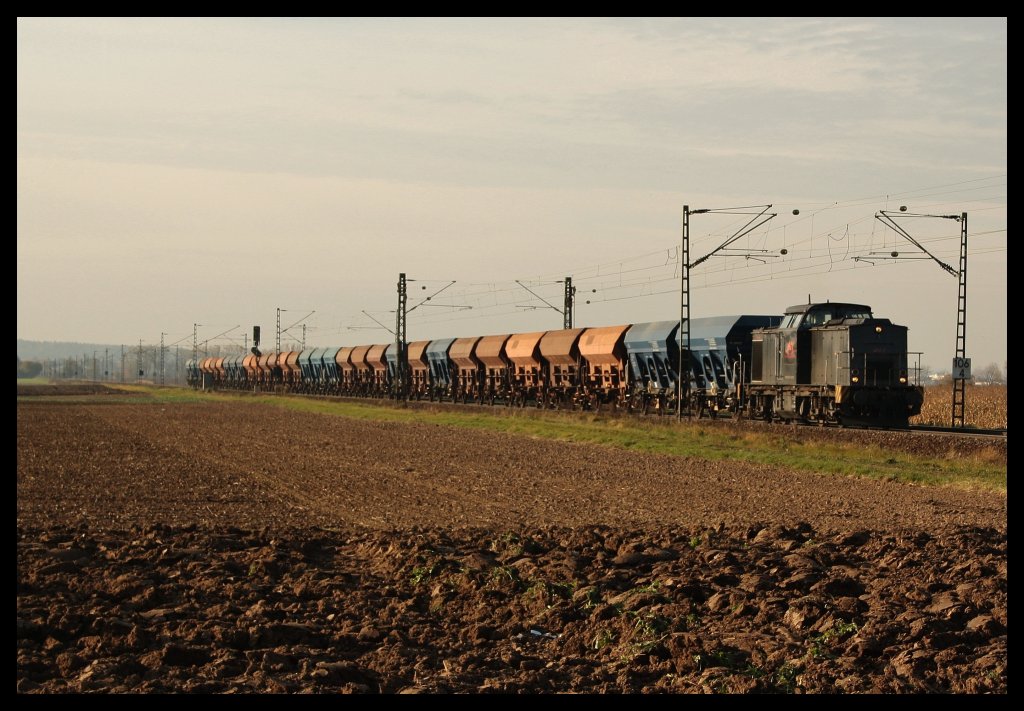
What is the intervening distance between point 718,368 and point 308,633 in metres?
33.4

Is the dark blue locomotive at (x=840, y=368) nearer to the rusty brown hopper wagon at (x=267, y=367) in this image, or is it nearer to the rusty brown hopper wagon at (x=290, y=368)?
the rusty brown hopper wagon at (x=290, y=368)

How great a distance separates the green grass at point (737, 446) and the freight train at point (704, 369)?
7.81 feet

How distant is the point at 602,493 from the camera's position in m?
23.6

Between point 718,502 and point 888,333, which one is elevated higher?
point 888,333

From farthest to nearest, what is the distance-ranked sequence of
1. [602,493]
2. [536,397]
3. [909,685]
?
[536,397], [602,493], [909,685]

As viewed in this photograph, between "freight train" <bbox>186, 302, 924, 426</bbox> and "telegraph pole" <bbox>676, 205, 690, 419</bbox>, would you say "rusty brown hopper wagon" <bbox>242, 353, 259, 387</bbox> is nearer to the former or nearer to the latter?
"freight train" <bbox>186, 302, 924, 426</bbox>

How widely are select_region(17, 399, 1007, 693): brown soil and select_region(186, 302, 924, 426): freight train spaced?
10.0 metres

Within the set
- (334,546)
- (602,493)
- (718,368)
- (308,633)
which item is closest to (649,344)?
(718,368)

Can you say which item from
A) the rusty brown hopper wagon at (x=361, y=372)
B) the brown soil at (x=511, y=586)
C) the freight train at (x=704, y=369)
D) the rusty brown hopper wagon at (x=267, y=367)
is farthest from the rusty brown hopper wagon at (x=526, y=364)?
the rusty brown hopper wagon at (x=267, y=367)

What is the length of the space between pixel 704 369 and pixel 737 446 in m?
10.3

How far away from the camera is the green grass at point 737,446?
1022 inches

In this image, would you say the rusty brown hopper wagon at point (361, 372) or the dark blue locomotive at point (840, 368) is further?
the rusty brown hopper wagon at point (361, 372)

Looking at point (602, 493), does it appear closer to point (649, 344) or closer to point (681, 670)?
point (681, 670)

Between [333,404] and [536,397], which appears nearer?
[536,397]
